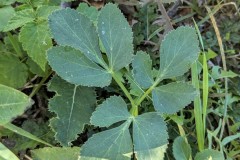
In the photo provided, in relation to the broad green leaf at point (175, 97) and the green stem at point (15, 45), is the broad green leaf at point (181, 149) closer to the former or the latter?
the broad green leaf at point (175, 97)

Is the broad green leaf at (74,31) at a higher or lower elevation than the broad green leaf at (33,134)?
higher

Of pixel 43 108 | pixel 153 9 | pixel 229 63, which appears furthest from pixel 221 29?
pixel 43 108

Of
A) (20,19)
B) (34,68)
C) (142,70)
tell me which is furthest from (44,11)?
(142,70)

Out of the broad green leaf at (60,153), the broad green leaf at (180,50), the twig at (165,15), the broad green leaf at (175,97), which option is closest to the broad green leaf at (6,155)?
the broad green leaf at (60,153)

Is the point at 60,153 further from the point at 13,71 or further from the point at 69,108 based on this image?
the point at 13,71

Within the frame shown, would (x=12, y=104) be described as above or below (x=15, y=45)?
below

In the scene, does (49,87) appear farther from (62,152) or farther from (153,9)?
(153,9)
